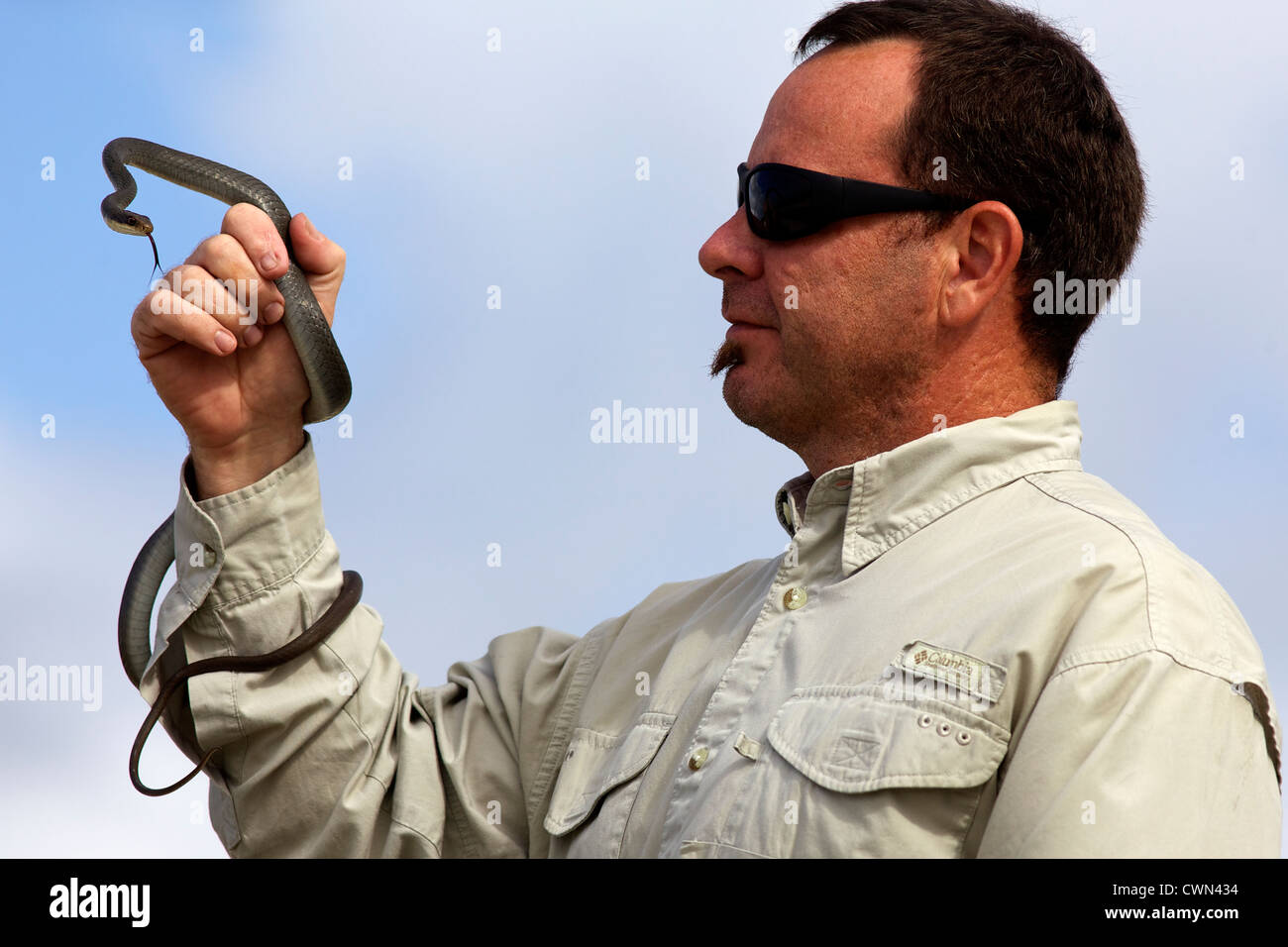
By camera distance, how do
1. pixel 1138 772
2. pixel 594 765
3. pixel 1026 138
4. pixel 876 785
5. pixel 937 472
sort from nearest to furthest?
pixel 1138 772, pixel 876 785, pixel 937 472, pixel 594 765, pixel 1026 138

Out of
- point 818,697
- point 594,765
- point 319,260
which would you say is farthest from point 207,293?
point 818,697

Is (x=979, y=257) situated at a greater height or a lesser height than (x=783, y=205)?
lesser

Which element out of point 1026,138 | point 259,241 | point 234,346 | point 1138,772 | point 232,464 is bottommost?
point 1138,772

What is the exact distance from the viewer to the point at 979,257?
4.15 metres

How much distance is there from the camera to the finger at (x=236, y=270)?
3.69 metres

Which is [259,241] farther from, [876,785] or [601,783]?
[876,785]

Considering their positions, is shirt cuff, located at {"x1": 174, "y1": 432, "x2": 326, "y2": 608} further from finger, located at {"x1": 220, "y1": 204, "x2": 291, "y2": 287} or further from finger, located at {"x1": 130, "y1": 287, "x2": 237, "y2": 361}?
finger, located at {"x1": 220, "y1": 204, "x2": 291, "y2": 287}

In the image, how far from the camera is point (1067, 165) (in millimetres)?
4281

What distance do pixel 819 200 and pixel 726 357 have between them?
1.91ft

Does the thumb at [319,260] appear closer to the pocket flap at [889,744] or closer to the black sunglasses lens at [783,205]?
the black sunglasses lens at [783,205]

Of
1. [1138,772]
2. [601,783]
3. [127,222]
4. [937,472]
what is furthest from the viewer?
[127,222]
